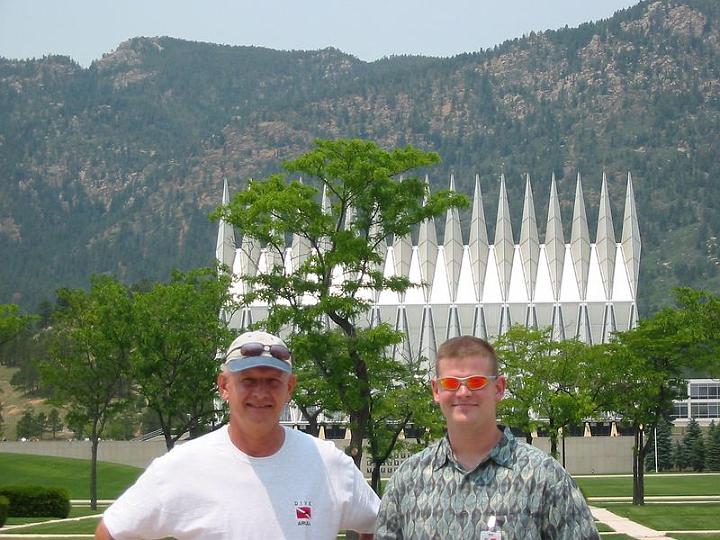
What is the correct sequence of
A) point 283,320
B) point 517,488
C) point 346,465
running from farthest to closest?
point 283,320, point 346,465, point 517,488

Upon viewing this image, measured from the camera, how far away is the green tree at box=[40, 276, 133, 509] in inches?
1566

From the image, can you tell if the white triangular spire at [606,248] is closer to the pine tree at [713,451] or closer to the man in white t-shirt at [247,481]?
the pine tree at [713,451]

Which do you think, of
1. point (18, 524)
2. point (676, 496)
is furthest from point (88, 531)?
point (676, 496)

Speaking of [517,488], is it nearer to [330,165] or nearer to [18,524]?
[330,165]

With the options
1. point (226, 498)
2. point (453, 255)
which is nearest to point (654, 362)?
point (226, 498)

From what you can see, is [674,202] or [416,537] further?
[674,202]

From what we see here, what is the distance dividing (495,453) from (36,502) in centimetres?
3104

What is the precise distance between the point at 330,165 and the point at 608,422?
5668cm

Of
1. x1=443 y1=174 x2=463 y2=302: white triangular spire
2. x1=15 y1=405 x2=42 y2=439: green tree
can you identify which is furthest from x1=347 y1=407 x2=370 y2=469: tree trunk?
x1=443 y1=174 x2=463 y2=302: white triangular spire

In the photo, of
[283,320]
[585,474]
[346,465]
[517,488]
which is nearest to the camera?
[517,488]

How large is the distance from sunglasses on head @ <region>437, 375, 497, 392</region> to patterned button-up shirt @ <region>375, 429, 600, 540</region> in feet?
0.93

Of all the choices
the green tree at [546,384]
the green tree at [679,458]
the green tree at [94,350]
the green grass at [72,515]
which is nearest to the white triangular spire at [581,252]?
the green tree at [679,458]

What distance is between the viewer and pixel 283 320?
2817cm

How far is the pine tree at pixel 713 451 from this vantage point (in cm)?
6781
